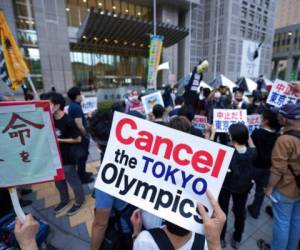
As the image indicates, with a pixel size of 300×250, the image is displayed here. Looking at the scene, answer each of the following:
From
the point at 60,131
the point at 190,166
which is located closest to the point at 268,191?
the point at 190,166

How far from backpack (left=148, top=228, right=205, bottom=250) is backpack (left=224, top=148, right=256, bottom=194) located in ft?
4.44

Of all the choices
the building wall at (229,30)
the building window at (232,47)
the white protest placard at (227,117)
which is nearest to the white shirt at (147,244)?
the white protest placard at (227,117)

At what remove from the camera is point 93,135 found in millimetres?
1559

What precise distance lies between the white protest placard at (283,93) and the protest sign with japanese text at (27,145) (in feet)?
14.2

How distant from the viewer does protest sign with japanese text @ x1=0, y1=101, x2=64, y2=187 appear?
3.56 feet

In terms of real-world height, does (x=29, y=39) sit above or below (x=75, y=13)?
below

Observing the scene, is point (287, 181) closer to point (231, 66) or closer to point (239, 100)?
point (239, 100)

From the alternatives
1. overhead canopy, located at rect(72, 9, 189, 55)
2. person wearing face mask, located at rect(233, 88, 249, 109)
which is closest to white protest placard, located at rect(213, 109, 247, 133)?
person wearing face mask, located at rect(233, 88, 249, 109)

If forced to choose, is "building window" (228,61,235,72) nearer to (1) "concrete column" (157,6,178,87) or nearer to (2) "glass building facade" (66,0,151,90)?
(1) "concrete column" (157,6,178,87)

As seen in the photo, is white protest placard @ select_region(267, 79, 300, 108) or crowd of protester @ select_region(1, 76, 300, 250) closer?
crowd of protester @ select_region(1, 76, 300, 250)

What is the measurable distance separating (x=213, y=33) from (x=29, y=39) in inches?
1044

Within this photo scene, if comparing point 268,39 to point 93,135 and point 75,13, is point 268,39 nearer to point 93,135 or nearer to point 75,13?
point 75,13

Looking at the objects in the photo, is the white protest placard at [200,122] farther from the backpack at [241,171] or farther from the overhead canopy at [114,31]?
the overhead canopy at [114,31]

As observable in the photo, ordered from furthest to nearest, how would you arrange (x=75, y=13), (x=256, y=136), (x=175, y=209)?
(x=75, y=13) < (x=256, y=136) < (x=175, y=209)
